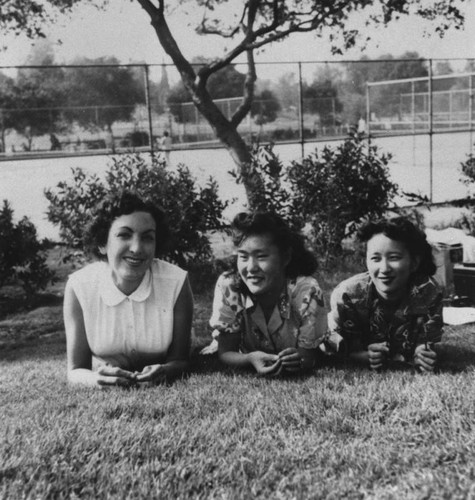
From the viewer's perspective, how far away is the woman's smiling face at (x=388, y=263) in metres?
4.13

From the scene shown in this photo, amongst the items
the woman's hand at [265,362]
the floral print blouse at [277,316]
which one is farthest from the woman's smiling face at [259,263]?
the woman's hand at [265,362]

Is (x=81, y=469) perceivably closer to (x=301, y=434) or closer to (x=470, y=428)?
(x=301, y=434)

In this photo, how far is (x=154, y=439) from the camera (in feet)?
9.71

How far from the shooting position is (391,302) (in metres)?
4.29

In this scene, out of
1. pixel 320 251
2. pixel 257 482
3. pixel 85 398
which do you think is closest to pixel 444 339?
pixel 85 398

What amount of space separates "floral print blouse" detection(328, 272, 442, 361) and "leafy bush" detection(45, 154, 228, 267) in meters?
3.60

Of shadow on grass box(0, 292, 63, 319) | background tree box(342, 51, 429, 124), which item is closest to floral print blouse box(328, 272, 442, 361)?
shadow on grass box(0, 292, 63, 319)

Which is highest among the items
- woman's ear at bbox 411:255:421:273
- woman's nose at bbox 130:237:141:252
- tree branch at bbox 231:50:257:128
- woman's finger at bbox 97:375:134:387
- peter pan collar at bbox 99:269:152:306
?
tree branch at bbox 231:50:257:128

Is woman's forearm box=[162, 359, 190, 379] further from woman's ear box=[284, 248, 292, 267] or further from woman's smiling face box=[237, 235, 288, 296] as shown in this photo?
woman's ear box=[284, 248, 292, 267]

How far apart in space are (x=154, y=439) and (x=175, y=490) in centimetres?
46

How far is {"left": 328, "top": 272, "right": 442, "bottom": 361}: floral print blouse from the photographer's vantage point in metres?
4.20

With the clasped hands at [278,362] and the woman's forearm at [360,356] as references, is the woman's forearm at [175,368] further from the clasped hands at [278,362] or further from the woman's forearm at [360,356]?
the woman's forearm at [360,356]

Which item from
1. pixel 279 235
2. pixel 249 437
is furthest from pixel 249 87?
pixel 249 437

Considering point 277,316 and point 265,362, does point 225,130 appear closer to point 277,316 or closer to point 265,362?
point 277,316
